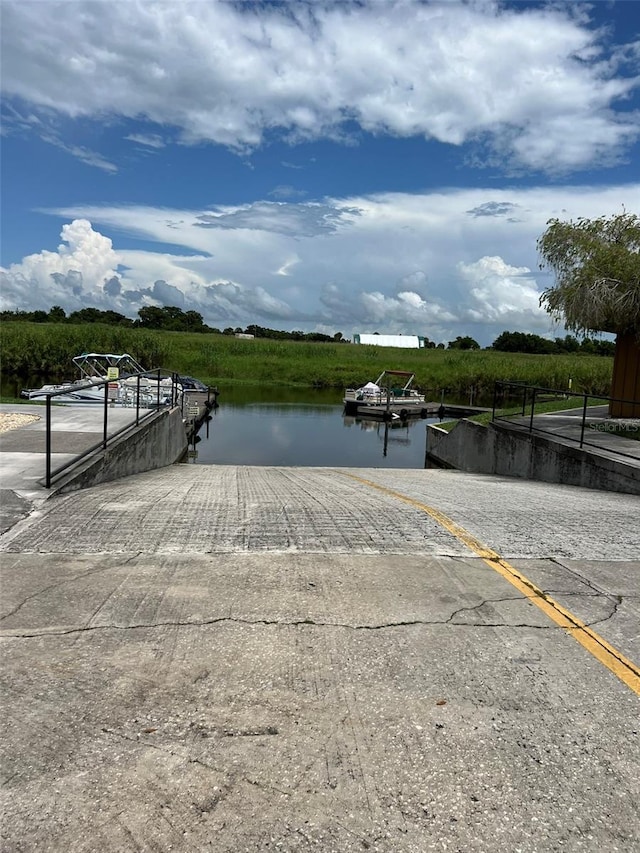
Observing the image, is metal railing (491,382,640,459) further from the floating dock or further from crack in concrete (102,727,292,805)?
the floating dock

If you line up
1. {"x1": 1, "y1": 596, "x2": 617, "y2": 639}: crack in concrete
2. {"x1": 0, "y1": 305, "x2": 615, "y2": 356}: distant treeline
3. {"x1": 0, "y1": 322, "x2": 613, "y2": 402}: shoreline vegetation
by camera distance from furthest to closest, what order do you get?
{"x1": 0, "y1": 305, "x2": 615, "y2": 356}: distant treeline
{"x1": 0, "y1": 322, "x2": 613, "y2": 402}: shoreline vegetation
{"x1": 1, "y1": 596, "x2": 617, "y2": 639}: crack in concrete

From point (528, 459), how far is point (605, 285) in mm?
4560

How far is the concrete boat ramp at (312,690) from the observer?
2.37 metres

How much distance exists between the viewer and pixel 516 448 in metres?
16.5

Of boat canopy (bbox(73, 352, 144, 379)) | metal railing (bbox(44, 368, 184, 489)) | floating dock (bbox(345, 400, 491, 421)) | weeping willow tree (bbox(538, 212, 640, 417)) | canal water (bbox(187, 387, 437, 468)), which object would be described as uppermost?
weeping willow tree (bbox(538, 212, 640, 417))

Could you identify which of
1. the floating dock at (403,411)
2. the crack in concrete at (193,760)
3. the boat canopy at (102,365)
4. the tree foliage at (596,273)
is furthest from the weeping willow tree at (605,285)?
the floating dock at (403,411)

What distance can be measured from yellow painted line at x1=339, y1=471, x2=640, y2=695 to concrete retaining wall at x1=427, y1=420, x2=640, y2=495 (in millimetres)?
5889

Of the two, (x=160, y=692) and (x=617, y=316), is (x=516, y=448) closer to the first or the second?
(x=617, y=316)

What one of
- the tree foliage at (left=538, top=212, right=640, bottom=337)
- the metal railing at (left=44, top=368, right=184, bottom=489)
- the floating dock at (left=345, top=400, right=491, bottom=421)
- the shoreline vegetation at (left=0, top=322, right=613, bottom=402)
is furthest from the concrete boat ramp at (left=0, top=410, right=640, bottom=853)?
the shoreline vegetation at (left=0, top=322, right=613, bottom=402)

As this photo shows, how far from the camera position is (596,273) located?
14961mm

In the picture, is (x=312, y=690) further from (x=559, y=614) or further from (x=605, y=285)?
→ (x=605, y=285)

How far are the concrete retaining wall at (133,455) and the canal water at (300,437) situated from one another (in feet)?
25.3

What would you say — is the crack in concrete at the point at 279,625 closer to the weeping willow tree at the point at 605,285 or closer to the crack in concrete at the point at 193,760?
the crack in concrete at the point at 193,760

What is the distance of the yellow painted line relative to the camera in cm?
359
